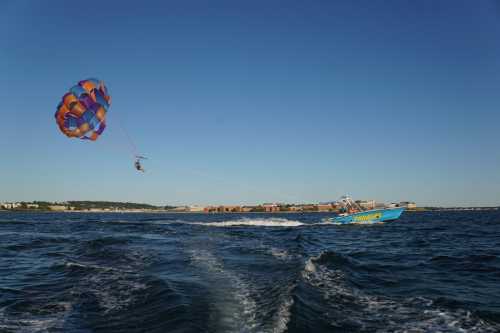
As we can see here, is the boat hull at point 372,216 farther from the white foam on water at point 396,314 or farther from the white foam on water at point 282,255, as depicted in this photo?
the white foam on water at point 396,314

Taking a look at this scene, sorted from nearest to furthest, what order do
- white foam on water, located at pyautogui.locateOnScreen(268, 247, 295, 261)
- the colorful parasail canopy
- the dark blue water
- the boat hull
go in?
the dark blue water → white foam on water, located at pyautogui.locateOnScreen(268, 247, 295, 261) → the colorful parasail canopy → the boat hull

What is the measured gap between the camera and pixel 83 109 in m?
26.5

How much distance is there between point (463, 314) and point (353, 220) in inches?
1804

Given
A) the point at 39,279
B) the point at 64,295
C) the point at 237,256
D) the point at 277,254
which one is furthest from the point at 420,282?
the point at 39,279

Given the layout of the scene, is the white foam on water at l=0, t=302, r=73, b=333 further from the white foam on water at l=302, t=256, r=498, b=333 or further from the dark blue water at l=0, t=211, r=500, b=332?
the white foam on water at l=302, t=256, r=498, b=333

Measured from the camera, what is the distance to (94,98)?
26891 mm

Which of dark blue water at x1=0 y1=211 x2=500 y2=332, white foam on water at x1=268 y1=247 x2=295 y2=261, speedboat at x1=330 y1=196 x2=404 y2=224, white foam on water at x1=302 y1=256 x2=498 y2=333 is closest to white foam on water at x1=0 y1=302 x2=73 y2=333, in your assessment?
dark blue water at x1=0 y1=211 x2=500 y2=332

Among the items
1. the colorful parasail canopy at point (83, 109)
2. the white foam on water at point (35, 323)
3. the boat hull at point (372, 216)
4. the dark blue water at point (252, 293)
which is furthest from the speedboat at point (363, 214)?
the white foam on water at point (35, 323)

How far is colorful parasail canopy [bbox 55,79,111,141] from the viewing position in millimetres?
25500

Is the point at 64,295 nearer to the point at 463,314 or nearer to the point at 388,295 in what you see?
the point at 388,295

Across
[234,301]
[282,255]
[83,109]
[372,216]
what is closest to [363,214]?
[372,216]

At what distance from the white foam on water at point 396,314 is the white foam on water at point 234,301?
2.28 meters

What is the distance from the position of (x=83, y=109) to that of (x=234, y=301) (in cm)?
2170

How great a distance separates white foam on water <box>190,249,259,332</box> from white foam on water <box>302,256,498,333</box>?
228 cm
